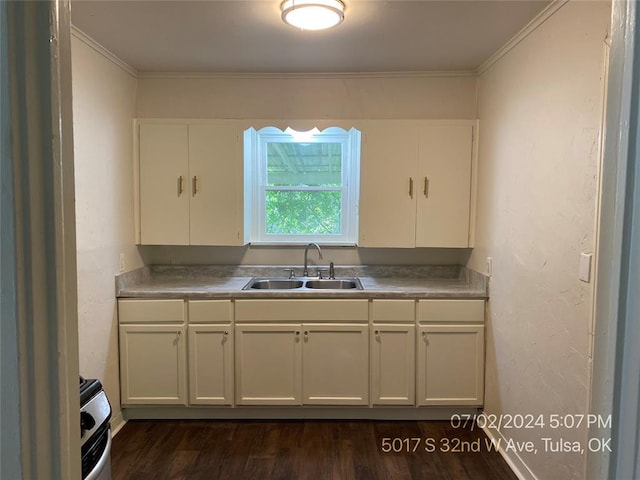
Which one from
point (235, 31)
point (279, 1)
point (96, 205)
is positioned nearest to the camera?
point (279, 1)

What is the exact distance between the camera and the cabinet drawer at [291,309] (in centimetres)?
260

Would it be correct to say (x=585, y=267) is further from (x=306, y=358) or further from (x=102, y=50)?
(x=102, y=50)

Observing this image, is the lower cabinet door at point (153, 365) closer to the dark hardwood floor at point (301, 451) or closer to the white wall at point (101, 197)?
the white wall at point (101, 197)

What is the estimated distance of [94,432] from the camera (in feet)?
3.86

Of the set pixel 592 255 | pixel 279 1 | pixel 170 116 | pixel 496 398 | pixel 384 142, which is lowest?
pixel 496 398

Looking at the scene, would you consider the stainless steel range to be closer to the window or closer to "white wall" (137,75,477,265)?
the window

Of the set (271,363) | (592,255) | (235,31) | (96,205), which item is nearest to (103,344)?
(96,205)

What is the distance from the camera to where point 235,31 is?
2156 millimetres

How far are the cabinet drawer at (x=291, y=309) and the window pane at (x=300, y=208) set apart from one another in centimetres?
80

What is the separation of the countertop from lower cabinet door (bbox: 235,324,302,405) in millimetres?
255

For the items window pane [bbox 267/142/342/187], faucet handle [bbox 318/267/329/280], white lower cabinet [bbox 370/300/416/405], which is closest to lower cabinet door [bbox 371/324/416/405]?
white lower cabinet [bbox 370/300/416/405]

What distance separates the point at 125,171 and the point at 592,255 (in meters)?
2.72

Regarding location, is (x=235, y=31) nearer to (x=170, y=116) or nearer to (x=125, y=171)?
(x=170, y=116)

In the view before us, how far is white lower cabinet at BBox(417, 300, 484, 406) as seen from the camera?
2602 millimetres
